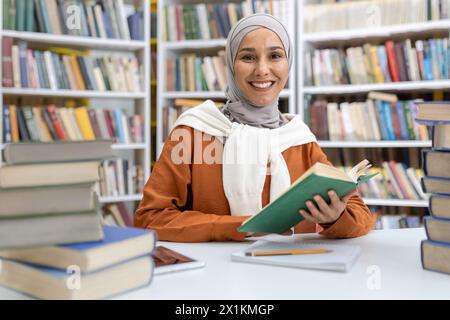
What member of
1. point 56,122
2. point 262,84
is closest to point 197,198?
point 262,84

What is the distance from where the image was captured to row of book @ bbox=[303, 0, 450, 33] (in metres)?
3.22

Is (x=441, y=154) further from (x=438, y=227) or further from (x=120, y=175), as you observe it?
(x=120, y=175)

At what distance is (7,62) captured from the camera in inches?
126

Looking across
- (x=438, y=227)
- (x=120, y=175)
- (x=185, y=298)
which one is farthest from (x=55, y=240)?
(x=120, y=175)

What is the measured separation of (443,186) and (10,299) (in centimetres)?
81

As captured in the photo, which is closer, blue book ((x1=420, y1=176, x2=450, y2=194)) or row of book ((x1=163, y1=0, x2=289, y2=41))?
blue book ((x1=420, y1=176, x2=450, y2=194))

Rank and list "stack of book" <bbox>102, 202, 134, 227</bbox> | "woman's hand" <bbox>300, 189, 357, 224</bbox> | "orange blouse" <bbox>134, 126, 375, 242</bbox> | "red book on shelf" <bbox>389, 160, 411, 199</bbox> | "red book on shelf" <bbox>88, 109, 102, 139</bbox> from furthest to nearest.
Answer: "stack of book" <bbox>102, 202, 134, 227</bbox> < "red book on shelf" <bbox>88, 109, 102, 139</bbox> < "red book on shelf" <bbox>389, 160, 411, 199</bbox> < "orange blouse" <bbox>134, 126, 375, 242</bbox> < "woman's hand" <bbox>300, 189, 357, 224</bbox>

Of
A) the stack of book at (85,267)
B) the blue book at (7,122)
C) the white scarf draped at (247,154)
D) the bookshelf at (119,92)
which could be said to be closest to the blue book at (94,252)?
the stack of book at (85,267)

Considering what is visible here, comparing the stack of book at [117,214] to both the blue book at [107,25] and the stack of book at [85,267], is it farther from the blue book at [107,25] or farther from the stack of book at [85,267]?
the stack of book at [85,267]

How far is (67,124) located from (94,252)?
277 centimetres

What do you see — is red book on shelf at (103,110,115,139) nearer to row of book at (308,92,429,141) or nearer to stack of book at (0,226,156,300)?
row of book at (308,92,429,141)

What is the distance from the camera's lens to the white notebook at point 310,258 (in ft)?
3.41

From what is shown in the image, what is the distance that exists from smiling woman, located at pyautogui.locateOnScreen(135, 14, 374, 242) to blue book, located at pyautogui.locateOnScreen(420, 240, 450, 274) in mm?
485

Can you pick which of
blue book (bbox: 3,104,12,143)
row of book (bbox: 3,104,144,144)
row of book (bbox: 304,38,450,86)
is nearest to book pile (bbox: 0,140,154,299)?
row of book (bbox: 3,104,144,144)
